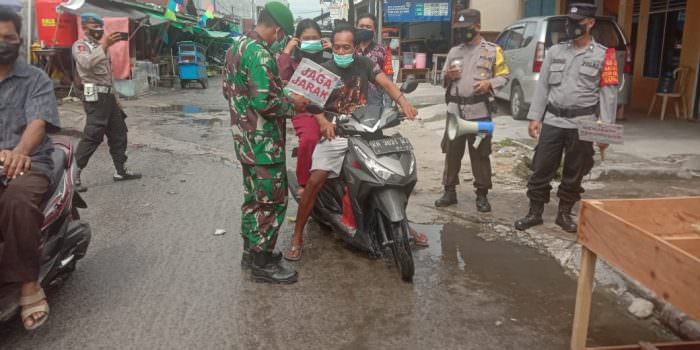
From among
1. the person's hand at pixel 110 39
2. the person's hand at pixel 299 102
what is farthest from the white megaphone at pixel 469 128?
the person's hand at pixel 110 39

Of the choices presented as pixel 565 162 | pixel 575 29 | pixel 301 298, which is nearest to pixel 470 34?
pixel 575 29

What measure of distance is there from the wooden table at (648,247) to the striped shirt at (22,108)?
282 cm

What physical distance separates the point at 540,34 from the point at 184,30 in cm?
1497

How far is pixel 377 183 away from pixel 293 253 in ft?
3.04

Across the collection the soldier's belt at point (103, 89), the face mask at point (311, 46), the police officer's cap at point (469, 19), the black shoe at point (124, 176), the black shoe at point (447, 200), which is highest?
the police officer's cap at point (469, 19)

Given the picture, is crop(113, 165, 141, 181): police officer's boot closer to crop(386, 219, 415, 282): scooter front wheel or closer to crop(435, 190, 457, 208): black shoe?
crop(435, 190, 457, 208): black shoe

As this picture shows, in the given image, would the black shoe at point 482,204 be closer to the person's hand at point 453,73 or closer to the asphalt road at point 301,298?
the asphalt road at point 301,298

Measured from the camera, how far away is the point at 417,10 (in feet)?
66.8

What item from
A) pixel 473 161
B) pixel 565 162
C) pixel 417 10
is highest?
pixel 417 10

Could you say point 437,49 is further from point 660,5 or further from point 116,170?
point 116,170

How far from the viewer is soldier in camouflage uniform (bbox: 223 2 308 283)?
139 inches

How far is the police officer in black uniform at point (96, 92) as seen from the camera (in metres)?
6.16

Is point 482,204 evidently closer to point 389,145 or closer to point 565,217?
point 565,217

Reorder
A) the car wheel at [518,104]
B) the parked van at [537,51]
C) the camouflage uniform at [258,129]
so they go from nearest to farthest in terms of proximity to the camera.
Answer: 1. the camouflage uniform at [258,129]
2. the parked van at [537,51]
3. the car wheel at [518,104]
